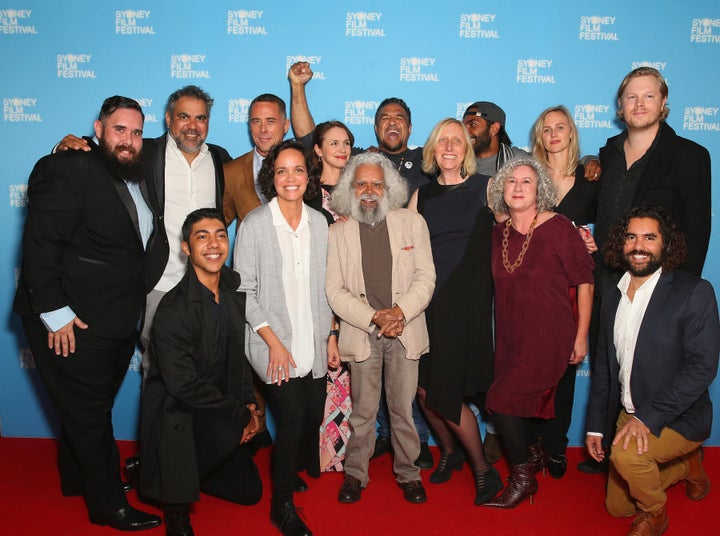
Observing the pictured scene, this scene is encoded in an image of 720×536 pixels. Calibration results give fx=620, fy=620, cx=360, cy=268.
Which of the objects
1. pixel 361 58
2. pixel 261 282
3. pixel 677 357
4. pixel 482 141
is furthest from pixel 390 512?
pixel 361 58

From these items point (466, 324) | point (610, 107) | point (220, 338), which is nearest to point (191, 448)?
point (220, 338)

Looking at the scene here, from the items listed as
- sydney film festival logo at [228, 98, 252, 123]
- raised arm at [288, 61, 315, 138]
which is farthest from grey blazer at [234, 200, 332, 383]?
sydney film festival logo at [228, 98, 252, 123]

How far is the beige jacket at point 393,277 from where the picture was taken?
10.3 feet

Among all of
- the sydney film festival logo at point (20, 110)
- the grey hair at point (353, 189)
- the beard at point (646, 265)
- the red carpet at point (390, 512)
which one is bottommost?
the red carpet at point (390, 512)

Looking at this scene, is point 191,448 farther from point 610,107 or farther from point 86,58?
point 610,107

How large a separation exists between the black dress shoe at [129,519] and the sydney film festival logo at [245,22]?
2921 mm

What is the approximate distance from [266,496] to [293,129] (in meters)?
2.25

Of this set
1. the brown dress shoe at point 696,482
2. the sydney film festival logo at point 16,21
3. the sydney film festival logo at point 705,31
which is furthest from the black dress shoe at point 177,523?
the sydney film festival logo at point 705,31

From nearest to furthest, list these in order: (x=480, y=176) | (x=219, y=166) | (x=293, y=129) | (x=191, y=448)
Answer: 1. (x=191, y=448)
2. (x=480, y=176)
3. (x=219, y=166)
4. (x=293, y=129)

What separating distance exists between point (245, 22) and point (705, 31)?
2.95 metres

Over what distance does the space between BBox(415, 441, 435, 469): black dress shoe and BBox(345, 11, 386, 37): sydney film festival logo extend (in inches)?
105

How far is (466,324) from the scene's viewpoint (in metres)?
3.29

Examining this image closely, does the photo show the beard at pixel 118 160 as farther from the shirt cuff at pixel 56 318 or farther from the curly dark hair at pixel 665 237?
the curly dark hair at pixel 665 237

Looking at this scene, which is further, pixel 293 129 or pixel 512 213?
pixel 293 129
